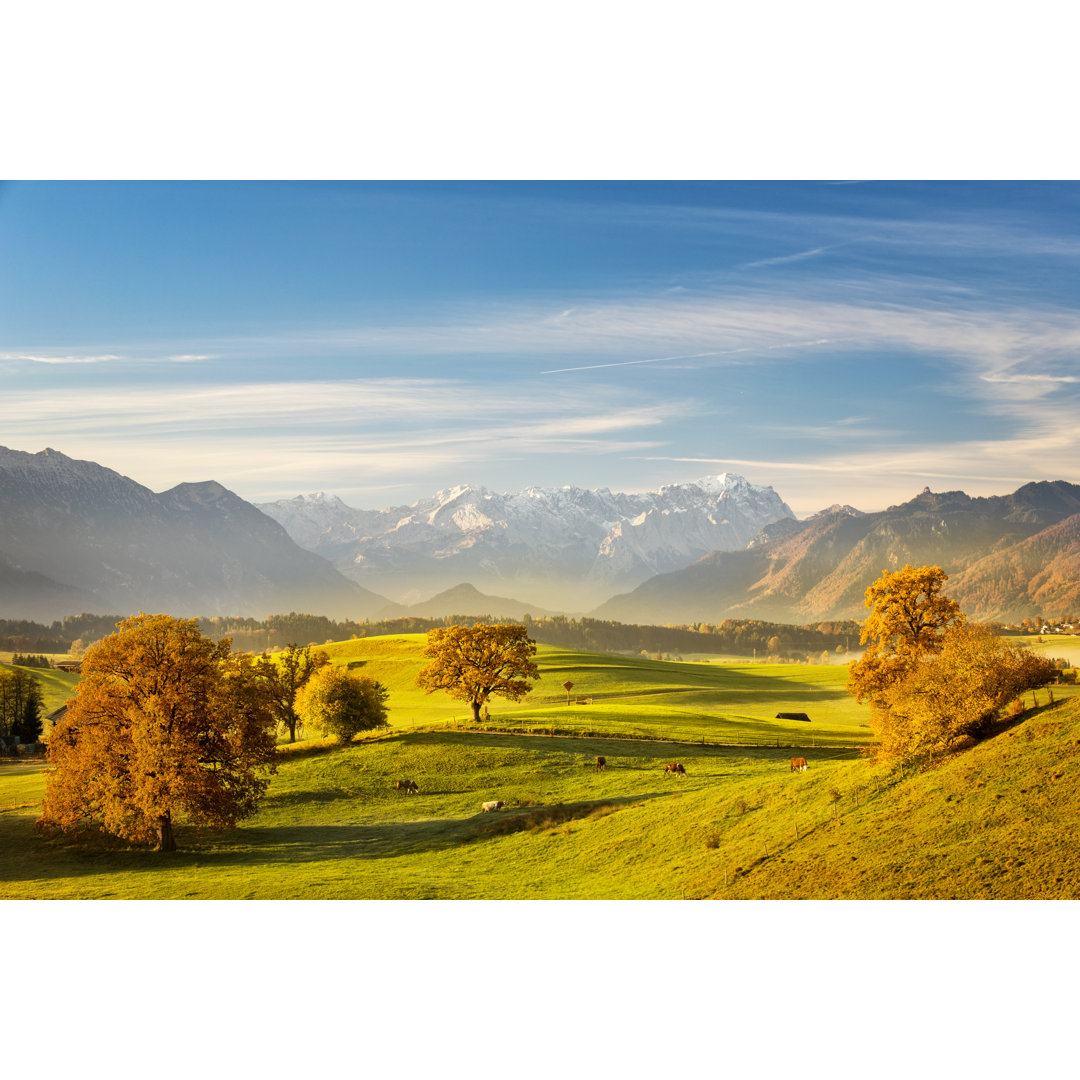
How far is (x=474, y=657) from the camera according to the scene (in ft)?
98.0

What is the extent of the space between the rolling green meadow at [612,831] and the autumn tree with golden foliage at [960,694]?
0.97 feet

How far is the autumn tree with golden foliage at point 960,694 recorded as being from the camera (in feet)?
33.3

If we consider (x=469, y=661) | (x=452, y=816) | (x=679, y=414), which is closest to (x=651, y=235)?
(x=679, y=414)

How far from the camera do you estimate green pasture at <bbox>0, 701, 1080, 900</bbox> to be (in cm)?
912

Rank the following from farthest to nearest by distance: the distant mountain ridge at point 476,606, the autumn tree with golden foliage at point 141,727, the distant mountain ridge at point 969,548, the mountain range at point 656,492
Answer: the distant mountain ridge at point 476,606
the mountain range at point 656,492
the distant mountain ridge at point 969,548
the autumn tree with golden foliage at point 141,727

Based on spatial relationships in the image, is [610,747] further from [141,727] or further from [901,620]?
[141,727]

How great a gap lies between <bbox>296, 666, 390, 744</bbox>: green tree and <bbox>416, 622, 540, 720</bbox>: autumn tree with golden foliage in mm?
2103

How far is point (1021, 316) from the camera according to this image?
1252 centimetres

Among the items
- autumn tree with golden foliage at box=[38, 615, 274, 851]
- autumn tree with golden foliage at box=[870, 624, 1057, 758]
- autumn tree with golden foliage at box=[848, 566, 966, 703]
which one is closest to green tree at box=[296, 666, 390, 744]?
autumn tree with golden foliage at box=[38, 615, 274, 851]

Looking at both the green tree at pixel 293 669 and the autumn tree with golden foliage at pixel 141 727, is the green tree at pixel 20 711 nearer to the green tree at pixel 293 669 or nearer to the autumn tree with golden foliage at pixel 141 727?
the green tree at pixel 293 669

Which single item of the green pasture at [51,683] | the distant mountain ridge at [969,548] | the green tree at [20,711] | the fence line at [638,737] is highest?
the distant mountain ridge at [969,548]

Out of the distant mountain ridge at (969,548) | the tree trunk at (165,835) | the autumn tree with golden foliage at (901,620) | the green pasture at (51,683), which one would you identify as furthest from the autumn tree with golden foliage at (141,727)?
the distant mountain ridge at (969,548)

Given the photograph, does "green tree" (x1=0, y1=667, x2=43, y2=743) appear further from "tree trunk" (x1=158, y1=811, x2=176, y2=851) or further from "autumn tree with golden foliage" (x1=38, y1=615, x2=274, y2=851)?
"autumn tree with golden foliage" (x1=38, y1=615, x2=274, y2=851)
